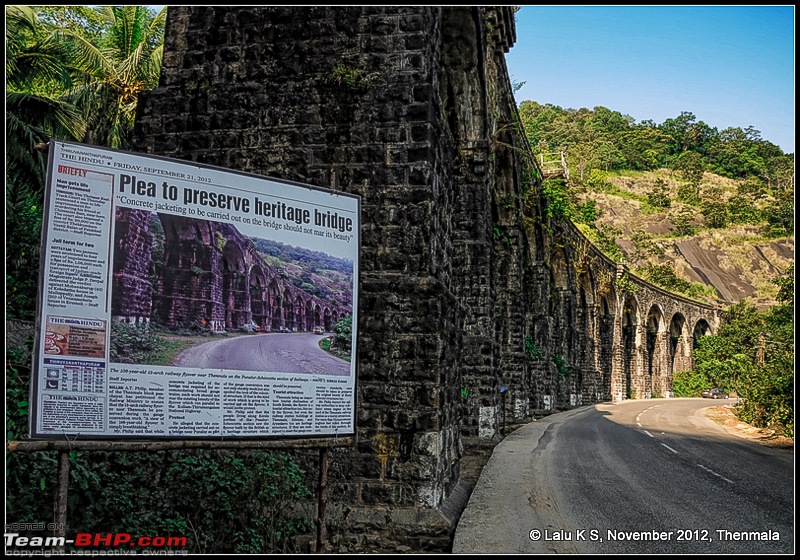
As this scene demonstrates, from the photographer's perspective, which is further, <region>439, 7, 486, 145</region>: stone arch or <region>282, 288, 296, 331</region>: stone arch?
<region>439, 7, 486, 145</region>: stone arch

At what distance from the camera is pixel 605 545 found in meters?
6.09

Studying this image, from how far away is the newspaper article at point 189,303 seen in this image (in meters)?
4.21

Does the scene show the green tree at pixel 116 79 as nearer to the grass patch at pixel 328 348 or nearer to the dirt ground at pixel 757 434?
the grass patch at pixel 328 348

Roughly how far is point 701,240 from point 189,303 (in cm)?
10045

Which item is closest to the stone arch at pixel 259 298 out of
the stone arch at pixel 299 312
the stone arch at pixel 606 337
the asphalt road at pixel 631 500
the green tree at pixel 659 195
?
the stone arch at pixel 299 312

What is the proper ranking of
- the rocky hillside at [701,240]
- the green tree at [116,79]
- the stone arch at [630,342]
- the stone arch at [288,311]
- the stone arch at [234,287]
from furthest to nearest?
the rocky hillside at [701,240] < the stone arch at [630,342] < the green tree at [116,79] < the stone arch at [288,311] < the stone arch at [234,287]

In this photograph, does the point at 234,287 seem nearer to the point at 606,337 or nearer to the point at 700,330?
the point at 606,337

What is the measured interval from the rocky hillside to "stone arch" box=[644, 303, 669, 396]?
11936mm

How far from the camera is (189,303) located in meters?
4.74

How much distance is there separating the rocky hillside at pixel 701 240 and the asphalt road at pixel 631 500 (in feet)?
216

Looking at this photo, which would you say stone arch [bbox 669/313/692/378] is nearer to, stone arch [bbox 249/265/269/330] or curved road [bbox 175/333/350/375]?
curved road [bbox 175/333/350/375]

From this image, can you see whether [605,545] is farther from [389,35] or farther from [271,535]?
[389,35]

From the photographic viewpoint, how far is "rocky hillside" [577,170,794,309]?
8788cm

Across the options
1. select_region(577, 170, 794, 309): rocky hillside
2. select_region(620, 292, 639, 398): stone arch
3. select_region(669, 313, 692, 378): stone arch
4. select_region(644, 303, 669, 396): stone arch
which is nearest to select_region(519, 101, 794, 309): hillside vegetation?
select_region(577, 170, 794, 309): rocky hillside
